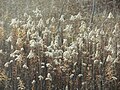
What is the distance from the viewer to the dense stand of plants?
5836 mm

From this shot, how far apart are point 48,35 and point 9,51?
667mm

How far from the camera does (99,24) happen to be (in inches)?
283

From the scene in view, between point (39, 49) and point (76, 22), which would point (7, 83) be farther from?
point (76, 22)

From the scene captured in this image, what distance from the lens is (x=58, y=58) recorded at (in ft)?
19.6

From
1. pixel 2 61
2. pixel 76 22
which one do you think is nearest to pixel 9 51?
pixel 2 61

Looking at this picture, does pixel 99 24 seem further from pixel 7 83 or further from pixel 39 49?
pixel 7 83

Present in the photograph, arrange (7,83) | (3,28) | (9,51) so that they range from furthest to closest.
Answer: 1. (3,28)
2. (9,51)
3. (7,83)

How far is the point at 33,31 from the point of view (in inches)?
256

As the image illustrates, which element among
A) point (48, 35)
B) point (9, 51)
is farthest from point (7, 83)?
point (48, 35)

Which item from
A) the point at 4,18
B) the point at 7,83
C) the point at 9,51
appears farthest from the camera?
the point at 4,18

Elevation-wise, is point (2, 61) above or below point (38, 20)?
below

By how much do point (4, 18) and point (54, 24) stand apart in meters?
0.93

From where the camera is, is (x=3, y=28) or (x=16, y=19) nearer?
(x=3, y=28)

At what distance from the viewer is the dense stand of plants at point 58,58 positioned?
19.1ft
